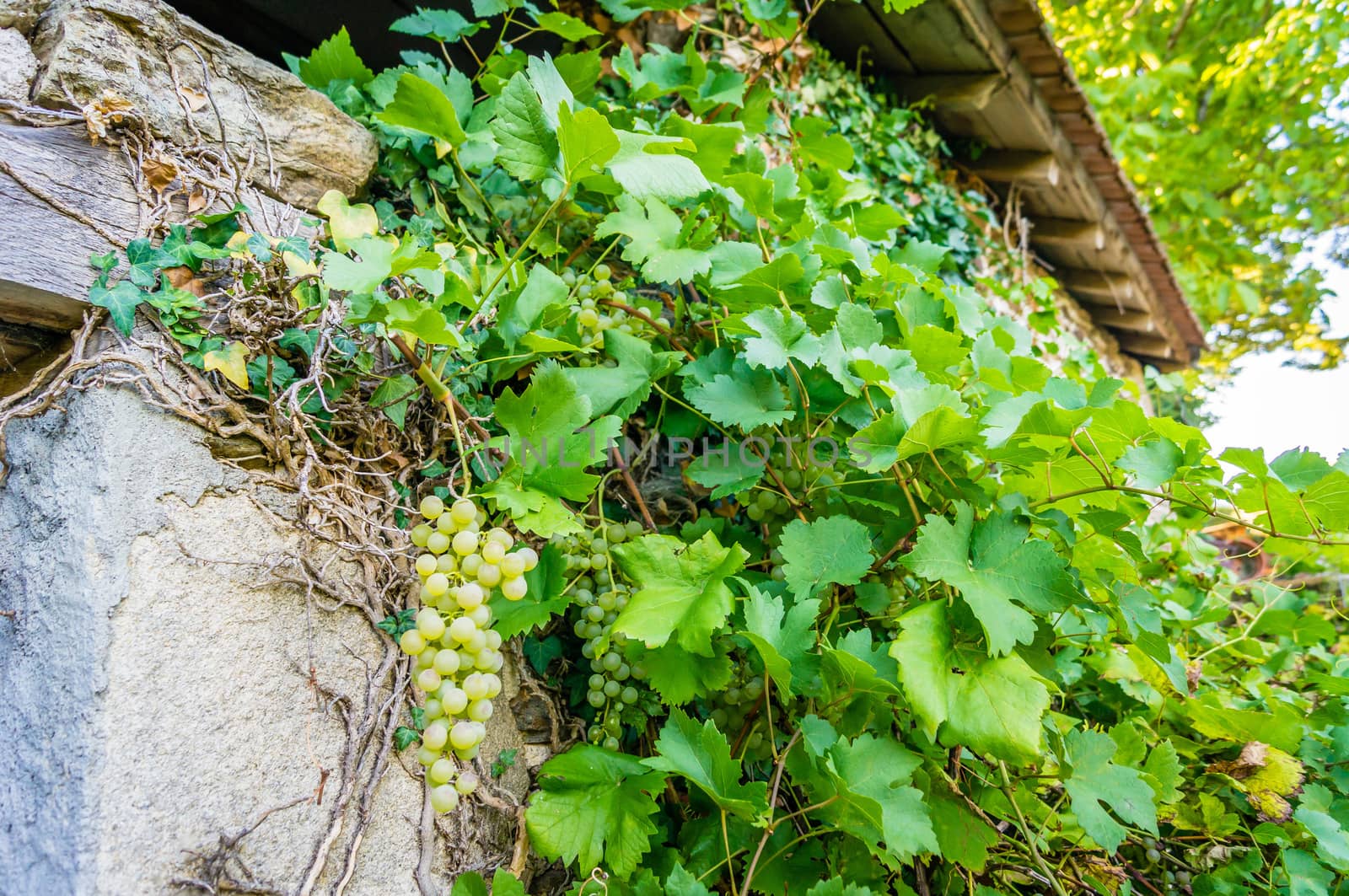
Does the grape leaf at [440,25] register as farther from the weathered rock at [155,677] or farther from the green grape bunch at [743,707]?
the green grape bunch at [743,707]

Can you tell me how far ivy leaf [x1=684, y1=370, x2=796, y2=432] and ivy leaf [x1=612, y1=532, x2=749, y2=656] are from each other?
193mm

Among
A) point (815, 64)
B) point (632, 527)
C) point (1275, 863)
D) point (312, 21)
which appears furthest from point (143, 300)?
point (815, 64)

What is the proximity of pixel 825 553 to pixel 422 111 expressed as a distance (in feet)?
3.03

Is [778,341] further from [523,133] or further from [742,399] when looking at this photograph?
[523,133]

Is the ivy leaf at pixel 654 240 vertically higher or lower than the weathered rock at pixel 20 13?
higher

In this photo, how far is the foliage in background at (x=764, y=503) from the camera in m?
0.90

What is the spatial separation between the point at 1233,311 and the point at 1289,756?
635 cm

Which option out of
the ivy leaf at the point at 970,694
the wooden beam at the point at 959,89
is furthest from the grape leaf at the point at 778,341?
the wooden beam at the point at 959,89

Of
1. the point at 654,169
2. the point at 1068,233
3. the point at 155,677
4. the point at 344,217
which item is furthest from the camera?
the point at 1068,233

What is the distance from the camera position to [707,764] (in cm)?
89

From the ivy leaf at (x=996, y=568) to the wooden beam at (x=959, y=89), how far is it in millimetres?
2073

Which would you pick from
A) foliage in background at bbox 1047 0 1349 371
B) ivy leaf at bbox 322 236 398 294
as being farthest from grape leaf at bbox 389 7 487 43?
foliage in background at bbox 1047 0 1349 371

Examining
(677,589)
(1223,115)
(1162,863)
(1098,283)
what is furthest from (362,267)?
(1223,115)

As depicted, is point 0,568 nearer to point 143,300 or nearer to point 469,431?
point 143,300
